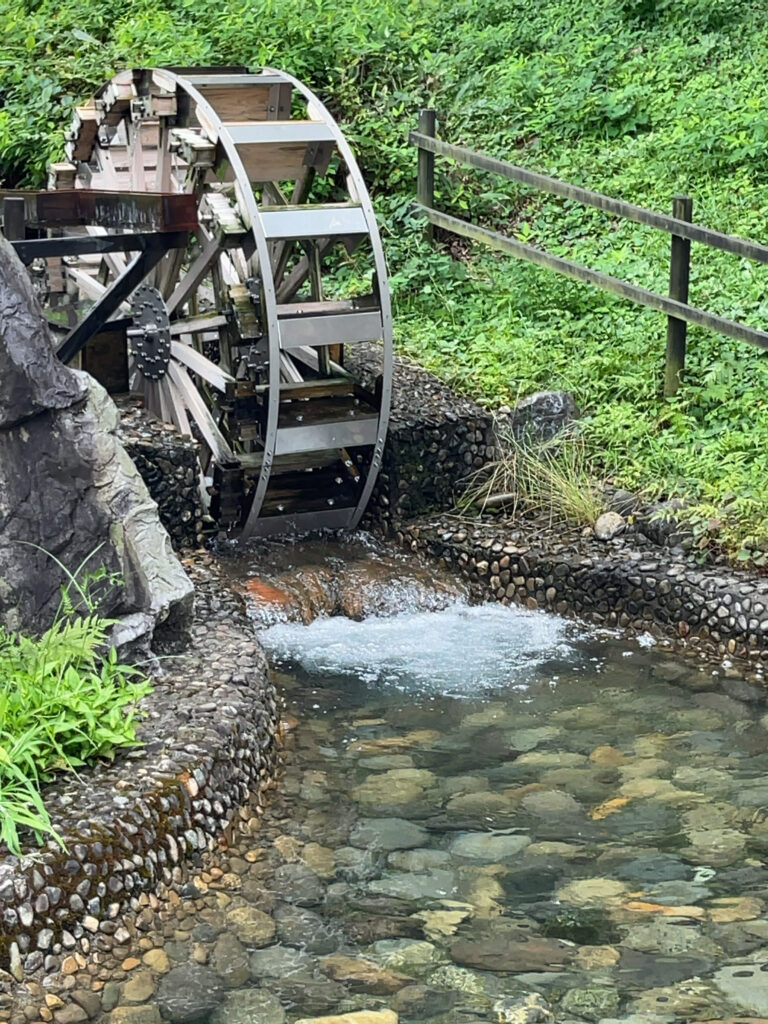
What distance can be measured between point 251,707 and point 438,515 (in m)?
2.73

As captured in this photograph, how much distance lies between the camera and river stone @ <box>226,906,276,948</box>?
14.0 ft

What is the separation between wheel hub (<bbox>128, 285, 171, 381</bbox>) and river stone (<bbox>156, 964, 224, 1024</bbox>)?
174 inches

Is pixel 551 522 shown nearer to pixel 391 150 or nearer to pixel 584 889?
pixel 584 889

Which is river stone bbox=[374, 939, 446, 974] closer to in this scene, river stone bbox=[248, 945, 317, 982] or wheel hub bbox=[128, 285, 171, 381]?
river stone bbox=[248, 945, 317, 982]

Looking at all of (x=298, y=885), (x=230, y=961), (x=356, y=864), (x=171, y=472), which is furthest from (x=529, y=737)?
(x=171, y=472)

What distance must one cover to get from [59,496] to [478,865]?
78.2 inches

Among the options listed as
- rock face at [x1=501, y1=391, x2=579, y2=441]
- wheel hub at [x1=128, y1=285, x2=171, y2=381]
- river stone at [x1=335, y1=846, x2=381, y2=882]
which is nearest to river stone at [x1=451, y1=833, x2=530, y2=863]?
river stone at [x1=335, y1=846, x2=381, y2=882]

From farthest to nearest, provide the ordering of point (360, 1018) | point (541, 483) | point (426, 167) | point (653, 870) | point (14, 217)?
point (426, 167) → point (541, 483) → point (14, 217) → point (653, 870) → point (360, 1018)

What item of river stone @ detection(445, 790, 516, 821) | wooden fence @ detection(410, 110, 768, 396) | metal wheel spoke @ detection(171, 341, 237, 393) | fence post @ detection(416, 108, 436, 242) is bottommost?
river stone @ detection(445, 790, 516, 821)

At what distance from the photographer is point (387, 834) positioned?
496 centimetres

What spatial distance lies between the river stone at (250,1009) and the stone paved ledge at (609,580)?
10.4ft

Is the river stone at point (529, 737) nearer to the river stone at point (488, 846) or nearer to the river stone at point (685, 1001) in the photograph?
the river stone at point (488, 846)

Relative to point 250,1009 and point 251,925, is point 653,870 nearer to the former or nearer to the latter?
point 251,925

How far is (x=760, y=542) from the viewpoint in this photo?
6.58 meters
